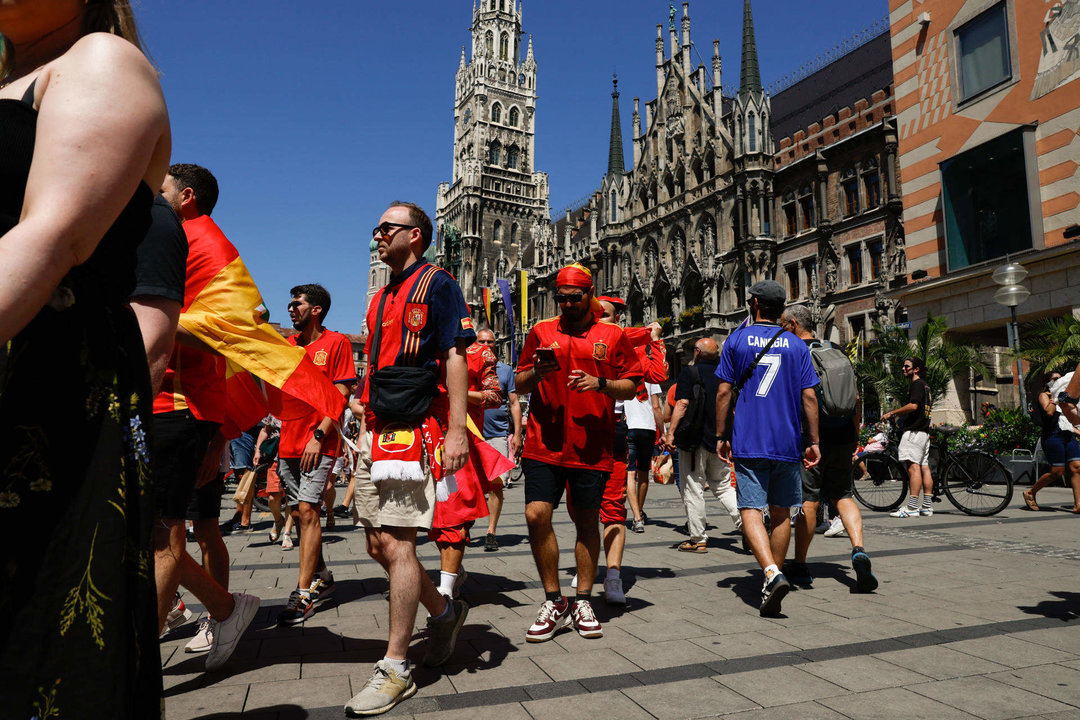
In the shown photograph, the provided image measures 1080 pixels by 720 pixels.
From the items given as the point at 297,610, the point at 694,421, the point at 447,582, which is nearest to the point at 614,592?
the point at 447,582

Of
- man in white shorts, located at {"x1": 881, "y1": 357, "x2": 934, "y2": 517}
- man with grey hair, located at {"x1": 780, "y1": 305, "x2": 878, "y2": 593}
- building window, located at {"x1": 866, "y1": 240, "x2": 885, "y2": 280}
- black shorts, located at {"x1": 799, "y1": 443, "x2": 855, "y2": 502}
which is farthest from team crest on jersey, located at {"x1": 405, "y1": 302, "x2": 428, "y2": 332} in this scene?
building window, located at {"x1": 866, "y1": 240, "x2": 885, "y2": 280}

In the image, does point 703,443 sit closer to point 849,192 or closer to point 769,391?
point 769,391

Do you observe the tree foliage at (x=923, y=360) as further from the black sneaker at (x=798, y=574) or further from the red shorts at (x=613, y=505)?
the red shorts at (x=613, y=505)

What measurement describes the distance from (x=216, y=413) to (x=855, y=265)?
2815 cm

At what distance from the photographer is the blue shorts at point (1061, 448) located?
353 inches

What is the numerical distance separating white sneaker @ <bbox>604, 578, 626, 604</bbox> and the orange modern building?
13904 mm

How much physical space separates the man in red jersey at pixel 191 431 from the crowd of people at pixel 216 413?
0.5 inches

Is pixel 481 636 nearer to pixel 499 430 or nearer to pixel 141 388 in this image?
pixel 141 388

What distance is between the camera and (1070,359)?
10820 millimetres

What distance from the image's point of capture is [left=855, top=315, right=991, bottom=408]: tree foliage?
1438cm

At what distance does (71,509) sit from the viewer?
1114 millimetres

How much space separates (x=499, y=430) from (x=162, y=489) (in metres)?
5.18

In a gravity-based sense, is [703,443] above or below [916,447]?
above

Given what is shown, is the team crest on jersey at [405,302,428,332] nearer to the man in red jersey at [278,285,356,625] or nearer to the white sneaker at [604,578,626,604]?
the man in red jersey at [278,285,356,625]
